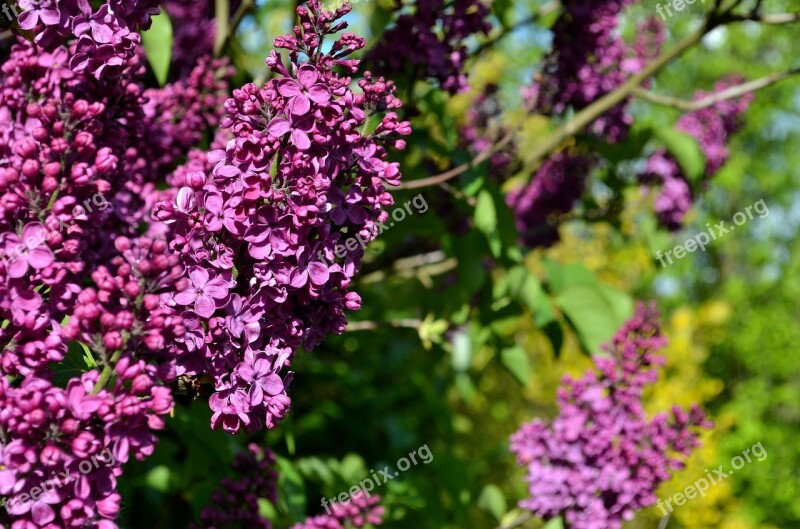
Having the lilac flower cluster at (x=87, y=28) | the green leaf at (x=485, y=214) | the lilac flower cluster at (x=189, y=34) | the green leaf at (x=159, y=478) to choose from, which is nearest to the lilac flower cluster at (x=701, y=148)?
the green leaf at (x=485, y=214)

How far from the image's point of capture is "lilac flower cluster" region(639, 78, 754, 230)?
3.96m

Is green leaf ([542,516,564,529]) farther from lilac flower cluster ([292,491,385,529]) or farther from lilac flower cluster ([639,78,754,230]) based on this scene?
lilac flower cluster ([639,78,754,230])

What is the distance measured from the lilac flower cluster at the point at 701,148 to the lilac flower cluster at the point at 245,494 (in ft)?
8.43

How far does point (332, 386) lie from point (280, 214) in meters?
3.28

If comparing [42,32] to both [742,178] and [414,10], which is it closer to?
[414,10]

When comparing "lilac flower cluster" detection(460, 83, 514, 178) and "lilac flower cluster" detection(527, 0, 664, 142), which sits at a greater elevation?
"lilac flower cluster" detection(460, 83, 514, 178)

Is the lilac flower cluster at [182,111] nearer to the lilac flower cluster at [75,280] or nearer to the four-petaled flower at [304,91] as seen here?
the lilac flower cluster at [75,280]

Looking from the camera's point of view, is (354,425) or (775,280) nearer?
(354,425)

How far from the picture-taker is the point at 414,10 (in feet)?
7.96

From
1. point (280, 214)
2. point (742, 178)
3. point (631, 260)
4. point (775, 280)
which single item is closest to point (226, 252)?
point (280, 214)

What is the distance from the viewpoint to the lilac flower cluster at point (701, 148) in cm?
396

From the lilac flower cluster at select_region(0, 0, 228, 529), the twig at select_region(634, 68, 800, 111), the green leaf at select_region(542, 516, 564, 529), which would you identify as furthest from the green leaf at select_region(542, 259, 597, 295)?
the lilac flower cluster at select_region(0, 0, 228, 529)

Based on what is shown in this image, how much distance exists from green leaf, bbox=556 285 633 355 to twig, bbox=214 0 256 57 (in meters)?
1.44

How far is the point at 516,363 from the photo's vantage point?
10.2ft
